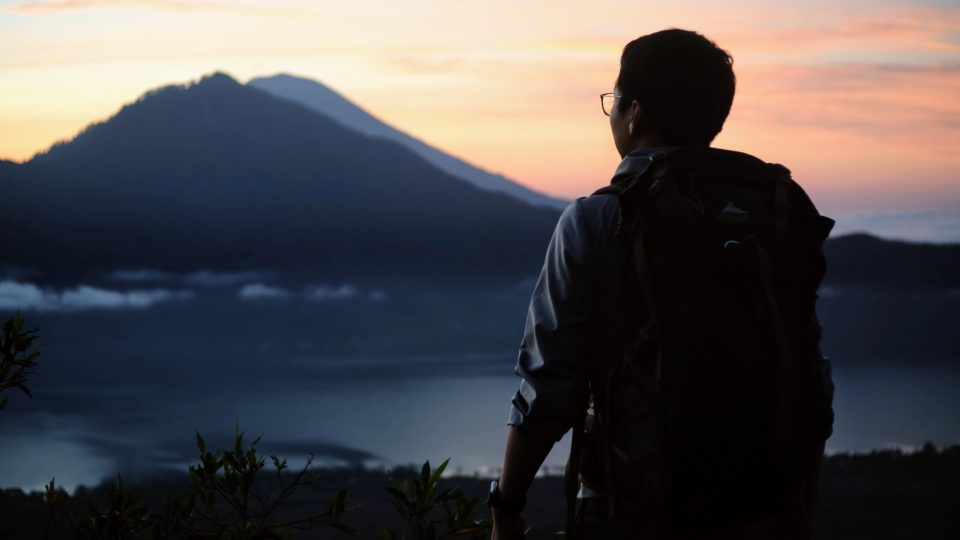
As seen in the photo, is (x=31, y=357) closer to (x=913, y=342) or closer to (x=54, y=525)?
(x=54, y=525)

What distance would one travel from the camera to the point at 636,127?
2672mm

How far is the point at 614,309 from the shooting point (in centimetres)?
249

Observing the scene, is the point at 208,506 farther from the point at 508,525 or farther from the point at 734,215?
the point at 734,215

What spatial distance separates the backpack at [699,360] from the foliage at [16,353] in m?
2.00

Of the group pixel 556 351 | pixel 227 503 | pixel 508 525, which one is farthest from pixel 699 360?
pixel 227 503

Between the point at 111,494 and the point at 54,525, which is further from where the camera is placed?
the point at 111,494

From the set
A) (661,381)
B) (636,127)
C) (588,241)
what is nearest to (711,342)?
(661,381)

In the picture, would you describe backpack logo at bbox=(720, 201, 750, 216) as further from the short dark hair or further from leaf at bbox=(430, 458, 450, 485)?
leaf at bbox=(430, 458, 450, 485)

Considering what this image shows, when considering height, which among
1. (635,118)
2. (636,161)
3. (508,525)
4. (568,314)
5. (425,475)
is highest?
(635,118)

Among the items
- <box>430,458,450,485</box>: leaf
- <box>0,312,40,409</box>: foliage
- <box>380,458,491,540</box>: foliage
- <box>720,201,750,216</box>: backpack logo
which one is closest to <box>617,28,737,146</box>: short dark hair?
<box>720,201,750,216</box>: backpack logo

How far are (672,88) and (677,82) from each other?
0.02 m

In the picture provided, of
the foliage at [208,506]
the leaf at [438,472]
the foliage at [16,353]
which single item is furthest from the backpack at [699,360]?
the foliage at [16,353]

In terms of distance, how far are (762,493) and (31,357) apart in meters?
2.43

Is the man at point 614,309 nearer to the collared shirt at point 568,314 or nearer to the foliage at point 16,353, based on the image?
the collared shirt at point 568,314
